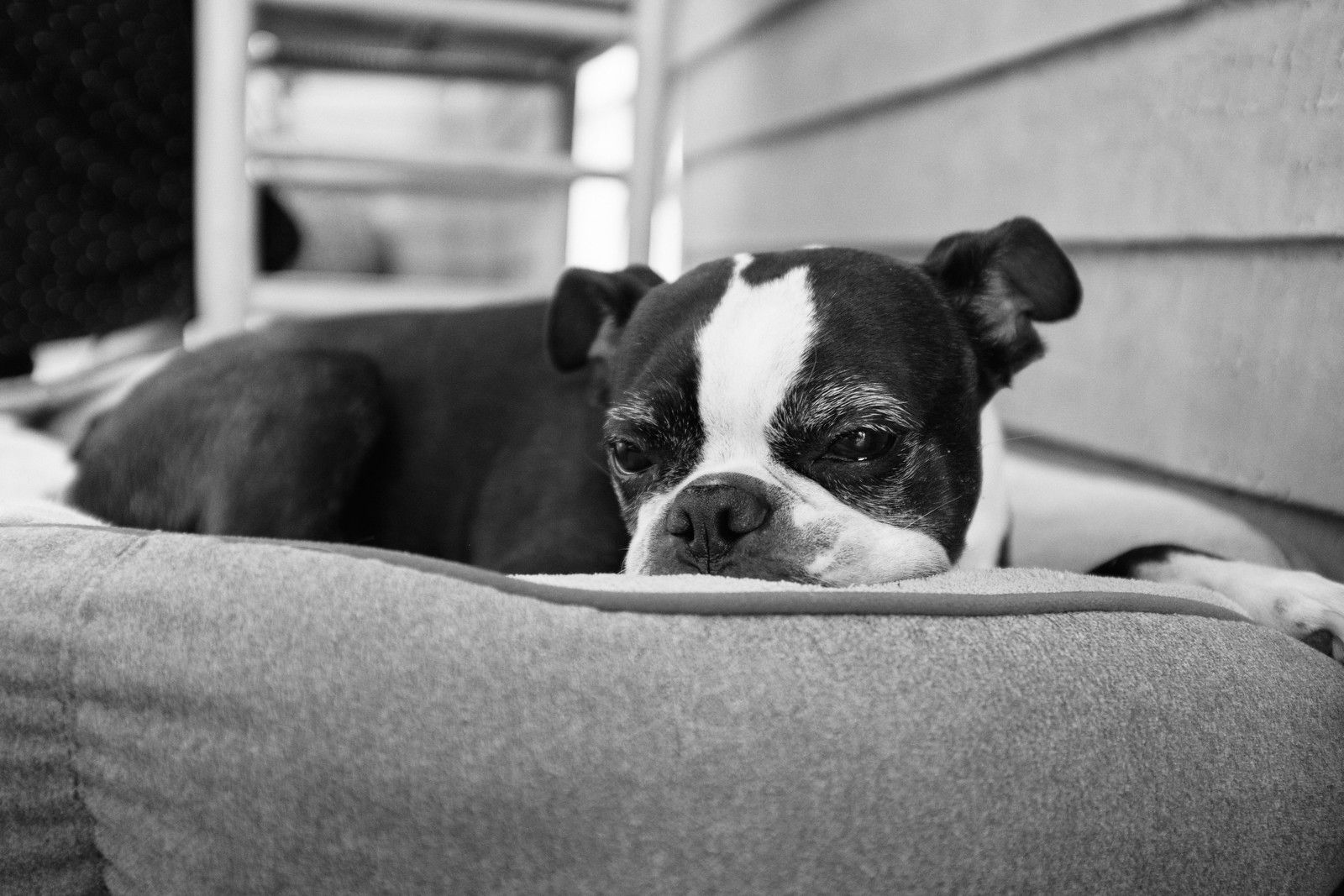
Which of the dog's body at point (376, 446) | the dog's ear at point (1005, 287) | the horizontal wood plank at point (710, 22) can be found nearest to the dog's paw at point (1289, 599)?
the dog's ear at point (1005, 287)

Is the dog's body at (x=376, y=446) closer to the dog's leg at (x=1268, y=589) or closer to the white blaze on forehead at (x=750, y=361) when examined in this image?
the white blaze on forehead at (x=750, y=361)

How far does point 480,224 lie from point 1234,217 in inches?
128

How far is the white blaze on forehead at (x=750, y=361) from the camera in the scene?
161 cm

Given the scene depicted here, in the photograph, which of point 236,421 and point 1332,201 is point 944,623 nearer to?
point 1332,201

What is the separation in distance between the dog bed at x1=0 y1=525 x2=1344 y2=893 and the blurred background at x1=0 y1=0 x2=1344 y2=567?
97 cm

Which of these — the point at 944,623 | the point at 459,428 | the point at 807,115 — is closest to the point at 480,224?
the point at 807,115

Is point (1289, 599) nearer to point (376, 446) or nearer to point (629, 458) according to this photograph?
point (629, 458)

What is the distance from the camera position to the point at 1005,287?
1.82 meters

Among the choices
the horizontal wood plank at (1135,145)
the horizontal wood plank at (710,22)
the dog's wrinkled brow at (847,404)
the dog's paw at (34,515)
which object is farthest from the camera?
the horizontal wood plank at (710,22)

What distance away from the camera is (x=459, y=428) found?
7.63 feet

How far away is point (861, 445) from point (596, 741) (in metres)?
0.69

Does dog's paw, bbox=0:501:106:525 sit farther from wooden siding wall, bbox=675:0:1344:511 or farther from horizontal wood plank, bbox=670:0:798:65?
horizontal wood plank, bbox=670:0:798:65

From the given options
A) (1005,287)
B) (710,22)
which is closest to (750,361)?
(1005,287)

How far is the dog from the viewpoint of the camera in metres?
1.58
